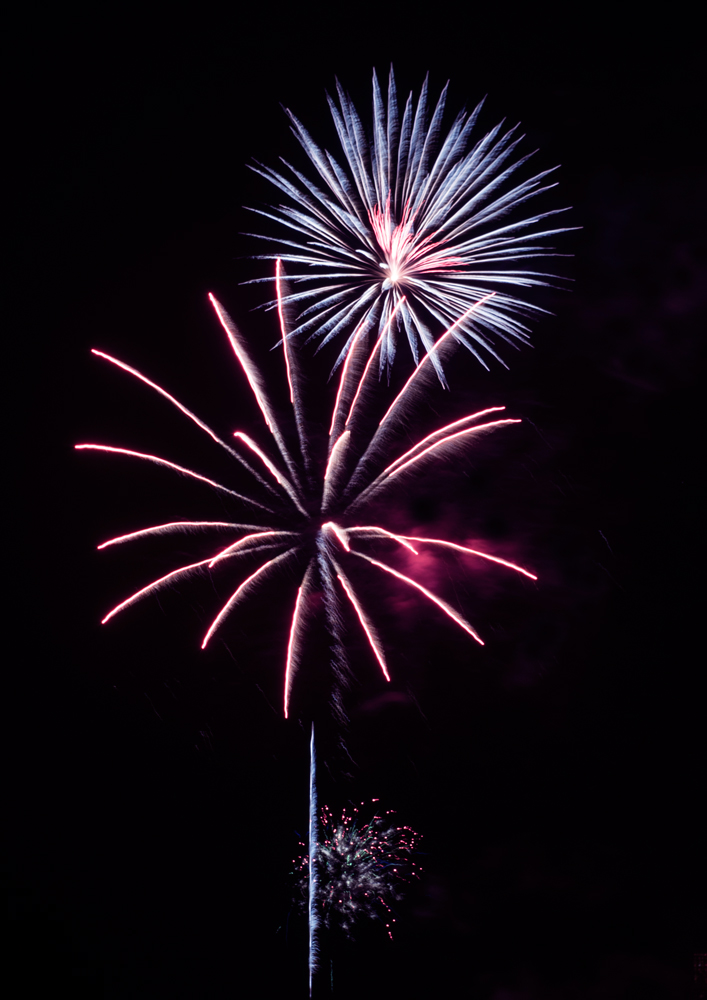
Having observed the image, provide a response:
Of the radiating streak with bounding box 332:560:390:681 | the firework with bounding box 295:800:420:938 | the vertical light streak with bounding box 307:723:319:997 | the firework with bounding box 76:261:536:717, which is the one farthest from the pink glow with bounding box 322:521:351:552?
the firework with bounding box 295:800:420:938

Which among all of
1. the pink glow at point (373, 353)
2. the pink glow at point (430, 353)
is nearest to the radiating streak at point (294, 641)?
the pink glow at point (373, 353)

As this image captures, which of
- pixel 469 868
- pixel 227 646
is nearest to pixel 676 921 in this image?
pixel 469 868

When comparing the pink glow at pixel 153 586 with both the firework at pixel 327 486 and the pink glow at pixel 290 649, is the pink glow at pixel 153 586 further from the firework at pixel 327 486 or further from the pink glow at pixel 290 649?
the pink glow at pixel 290 649

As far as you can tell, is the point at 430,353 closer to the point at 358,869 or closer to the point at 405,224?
the point at 405,224

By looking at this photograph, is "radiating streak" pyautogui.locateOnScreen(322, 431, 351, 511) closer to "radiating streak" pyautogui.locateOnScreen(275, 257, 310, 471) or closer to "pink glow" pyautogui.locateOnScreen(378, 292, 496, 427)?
"radiating streak" pyautogui.locateOnScreen(275, 257, 310, 471)

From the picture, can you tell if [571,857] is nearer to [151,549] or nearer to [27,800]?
[151,549]
